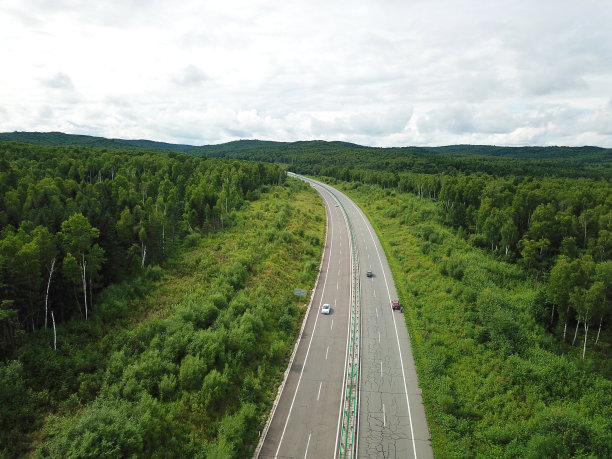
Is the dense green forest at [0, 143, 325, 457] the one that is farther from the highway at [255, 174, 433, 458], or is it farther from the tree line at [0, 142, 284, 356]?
the highway at [255, 174, 433, 458]

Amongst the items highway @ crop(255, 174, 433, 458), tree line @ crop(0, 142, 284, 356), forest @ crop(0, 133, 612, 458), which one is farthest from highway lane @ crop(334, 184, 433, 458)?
tree line @ crop(0, 142, 284, 356)

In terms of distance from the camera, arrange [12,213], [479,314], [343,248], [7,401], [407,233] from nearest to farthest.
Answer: [7,401] < [479,314] < [12,213] < [343,248] < [407,233]

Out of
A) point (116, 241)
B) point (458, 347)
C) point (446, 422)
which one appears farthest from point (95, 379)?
point (458, 347)

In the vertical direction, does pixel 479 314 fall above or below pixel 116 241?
below

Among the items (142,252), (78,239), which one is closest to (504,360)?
(78,239)

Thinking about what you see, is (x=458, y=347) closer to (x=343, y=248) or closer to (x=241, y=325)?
(x=241, y=325)
